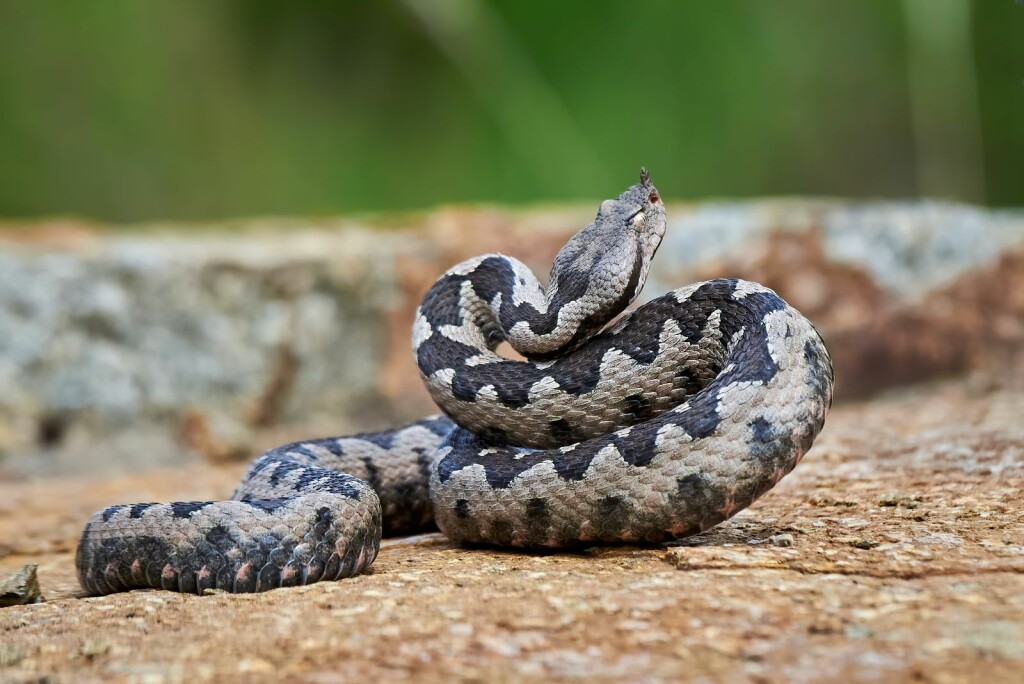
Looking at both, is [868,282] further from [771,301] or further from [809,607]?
[809,607]

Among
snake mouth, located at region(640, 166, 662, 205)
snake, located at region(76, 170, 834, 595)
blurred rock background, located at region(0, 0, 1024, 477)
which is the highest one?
blurred rock background, located at region(0, 0, 1024, 477)

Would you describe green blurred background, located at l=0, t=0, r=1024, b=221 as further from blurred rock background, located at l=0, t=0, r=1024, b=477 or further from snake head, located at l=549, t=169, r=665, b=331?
snake head, located at l=549, t=169, r=665, b=331

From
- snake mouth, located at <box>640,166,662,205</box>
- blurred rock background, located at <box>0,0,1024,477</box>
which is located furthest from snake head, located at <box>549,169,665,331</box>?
blurred rock background, located at <box>0,0,1024,477</box>

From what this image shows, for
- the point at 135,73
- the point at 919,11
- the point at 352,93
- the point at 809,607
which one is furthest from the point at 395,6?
the point at 809,607

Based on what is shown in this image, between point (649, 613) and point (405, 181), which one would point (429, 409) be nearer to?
point (405, 181)

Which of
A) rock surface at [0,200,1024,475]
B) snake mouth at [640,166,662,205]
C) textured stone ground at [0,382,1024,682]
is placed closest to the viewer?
textured stone ground at [0,382,1024,682]

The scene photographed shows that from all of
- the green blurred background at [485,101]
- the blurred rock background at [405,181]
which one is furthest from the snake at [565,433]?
the green blurred background at [485,101]

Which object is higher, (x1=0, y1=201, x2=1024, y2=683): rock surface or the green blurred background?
the green blurred background
